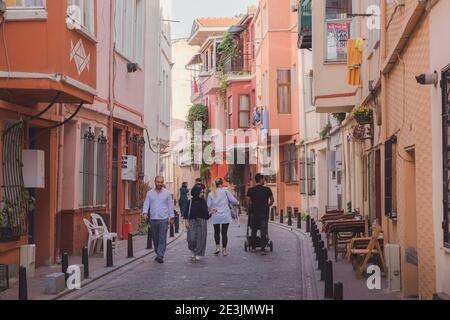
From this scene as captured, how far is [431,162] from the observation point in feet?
32.4

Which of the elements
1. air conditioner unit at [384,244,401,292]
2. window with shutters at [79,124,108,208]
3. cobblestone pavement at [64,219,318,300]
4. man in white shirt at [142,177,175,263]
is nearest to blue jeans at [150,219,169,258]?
man in white shirt at [142,177,175,263]

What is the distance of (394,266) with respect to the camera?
38.0ft

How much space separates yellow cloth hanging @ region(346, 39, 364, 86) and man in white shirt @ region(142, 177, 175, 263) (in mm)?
6043

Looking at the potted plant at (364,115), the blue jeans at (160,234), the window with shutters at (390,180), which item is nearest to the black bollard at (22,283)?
the blue jeans at (160,234)

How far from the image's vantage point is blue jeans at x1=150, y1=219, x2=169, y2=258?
16578mm

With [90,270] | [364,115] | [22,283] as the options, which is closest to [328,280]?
[22,283]

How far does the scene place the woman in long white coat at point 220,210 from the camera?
18219mm

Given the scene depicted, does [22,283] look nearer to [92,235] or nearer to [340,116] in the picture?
[92,235]

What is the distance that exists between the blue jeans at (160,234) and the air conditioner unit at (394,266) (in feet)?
19.7

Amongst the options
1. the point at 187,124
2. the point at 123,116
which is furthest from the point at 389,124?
the point at 187,124

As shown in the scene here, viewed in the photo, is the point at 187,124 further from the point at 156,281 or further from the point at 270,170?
the point at 156,281

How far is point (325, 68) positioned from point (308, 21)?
210 inches

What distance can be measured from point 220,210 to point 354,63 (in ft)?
16.5

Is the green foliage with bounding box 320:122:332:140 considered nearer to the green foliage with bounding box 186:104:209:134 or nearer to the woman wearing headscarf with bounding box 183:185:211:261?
the woman wearing headscarf with bounding box 183:185:211:261
